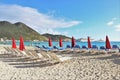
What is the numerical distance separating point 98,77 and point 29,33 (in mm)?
112067

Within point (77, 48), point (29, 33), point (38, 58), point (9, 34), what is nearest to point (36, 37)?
point (29, 33)

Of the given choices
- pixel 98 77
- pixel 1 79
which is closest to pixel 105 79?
pixel 98 77

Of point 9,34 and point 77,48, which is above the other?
point 9,34

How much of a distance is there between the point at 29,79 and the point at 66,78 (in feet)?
3.67

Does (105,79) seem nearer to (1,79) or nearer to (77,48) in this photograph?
(1,79)

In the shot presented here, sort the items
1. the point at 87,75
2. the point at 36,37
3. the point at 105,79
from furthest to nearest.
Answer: the point at 36,37
the point at 87,75
the point at 105,79

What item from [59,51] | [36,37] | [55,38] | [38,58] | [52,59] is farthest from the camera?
[36,37]

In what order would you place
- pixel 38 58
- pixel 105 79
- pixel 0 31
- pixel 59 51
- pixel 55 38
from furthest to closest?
pixel 0 31
pixel 55 38
pixel 59 51
pixel 38 58
pixel 105 79

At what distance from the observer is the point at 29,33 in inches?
4604

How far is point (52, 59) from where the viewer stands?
33.3 feet

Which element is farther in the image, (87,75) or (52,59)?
(52,59)

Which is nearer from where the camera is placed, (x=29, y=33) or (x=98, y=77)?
(x=98, y=77)

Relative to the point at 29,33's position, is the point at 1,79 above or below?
below

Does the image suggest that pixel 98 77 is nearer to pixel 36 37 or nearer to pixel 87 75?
pixel 87 75
